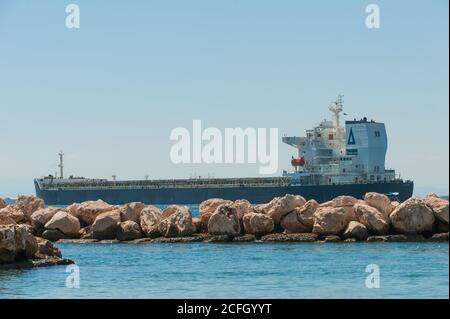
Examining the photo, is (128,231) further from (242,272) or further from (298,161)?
(298,161)

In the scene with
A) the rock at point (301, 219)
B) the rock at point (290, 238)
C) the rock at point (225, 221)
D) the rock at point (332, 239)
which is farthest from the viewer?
the rock at point (225, 221)

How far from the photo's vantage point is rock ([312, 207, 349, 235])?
110 ft

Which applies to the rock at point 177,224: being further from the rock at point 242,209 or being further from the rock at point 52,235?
the rock at point 52,235

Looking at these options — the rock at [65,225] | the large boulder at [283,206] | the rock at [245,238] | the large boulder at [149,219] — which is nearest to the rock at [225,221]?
the rock at [245,238]

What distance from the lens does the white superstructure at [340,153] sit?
269ft

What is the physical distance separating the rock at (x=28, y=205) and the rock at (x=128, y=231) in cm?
478

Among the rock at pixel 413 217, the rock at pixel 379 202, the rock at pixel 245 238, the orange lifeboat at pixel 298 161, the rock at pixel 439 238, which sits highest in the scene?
the orange lifeboat at pixel 298 161

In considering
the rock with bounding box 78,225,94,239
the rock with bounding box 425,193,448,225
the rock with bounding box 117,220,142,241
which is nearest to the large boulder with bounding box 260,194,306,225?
the rock with bounding box 425,193,448,225

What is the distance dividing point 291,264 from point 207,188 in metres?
63.9

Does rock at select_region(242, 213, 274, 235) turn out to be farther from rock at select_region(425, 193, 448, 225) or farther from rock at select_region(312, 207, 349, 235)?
rock at select_region(425, 193, 448, 225)

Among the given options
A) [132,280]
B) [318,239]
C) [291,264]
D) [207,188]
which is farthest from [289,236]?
[207,188]

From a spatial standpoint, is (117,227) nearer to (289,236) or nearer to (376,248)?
(289,236)

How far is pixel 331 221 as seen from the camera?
1329 inches

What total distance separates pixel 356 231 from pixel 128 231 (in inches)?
352
